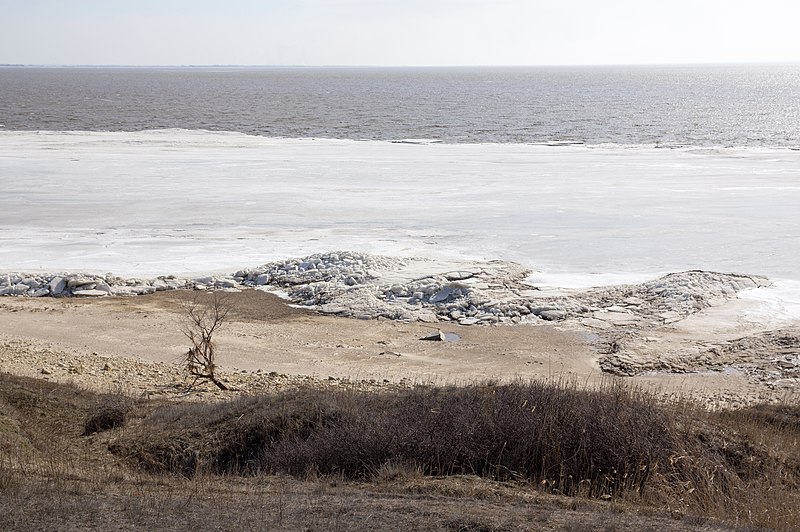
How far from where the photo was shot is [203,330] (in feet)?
47.4

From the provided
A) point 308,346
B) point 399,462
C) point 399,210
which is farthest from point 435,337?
point 399,210

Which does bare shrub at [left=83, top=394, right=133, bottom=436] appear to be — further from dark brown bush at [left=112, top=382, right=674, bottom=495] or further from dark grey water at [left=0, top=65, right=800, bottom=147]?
dark grey water at [left=0, top=65, right=800, bottom=147]

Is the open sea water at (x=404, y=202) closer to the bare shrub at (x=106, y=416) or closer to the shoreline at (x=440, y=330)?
the shoreline at (x=440, y=330)

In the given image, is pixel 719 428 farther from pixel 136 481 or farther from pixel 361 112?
pixel 361 112

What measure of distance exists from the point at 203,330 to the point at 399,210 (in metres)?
16.0

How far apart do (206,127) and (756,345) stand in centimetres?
6448

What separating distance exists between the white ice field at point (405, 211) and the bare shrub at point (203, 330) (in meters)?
2.95

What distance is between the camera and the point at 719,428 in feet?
33.1

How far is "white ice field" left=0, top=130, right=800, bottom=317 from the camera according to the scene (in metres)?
22.6

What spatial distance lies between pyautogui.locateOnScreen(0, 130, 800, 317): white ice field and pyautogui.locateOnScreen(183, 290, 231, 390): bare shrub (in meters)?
2.95

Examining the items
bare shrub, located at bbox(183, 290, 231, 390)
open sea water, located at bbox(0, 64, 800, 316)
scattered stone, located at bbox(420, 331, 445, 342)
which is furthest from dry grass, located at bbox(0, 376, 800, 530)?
open sea water, located at bbox(0, 64, 800, 316)

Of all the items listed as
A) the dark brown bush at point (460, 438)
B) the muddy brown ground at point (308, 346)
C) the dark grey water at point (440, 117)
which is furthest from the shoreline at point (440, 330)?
the dark grey water at point (440, 117)

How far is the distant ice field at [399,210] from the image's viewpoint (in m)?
22.8

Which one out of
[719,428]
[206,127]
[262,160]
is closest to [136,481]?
[719,428]
